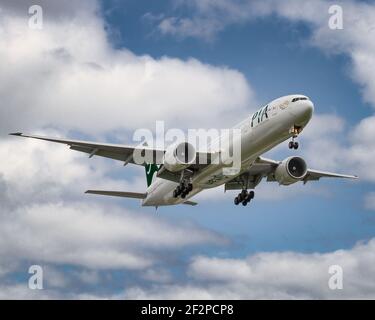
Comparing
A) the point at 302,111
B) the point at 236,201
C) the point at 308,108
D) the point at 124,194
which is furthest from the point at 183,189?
the point at 308,108

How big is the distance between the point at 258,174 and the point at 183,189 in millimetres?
6869

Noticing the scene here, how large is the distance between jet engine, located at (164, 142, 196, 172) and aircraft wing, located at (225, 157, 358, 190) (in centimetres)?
655

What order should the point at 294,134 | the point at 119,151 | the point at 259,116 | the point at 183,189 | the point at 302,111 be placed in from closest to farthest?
the point at 302,111
the point at 294,134
the point at 259,116
the point at 119,151
the point at 183,189

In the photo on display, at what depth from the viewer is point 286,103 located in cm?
3638

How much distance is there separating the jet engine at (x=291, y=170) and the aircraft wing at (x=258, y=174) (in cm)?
73

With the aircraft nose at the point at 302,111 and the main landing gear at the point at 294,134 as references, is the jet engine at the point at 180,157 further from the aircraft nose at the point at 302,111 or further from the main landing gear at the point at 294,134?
the aircraft nose at the point at 302,111

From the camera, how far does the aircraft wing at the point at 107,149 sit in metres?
38.9

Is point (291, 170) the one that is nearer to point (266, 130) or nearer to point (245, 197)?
point (245, 197)

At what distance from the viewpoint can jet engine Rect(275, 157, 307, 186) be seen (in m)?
44.4

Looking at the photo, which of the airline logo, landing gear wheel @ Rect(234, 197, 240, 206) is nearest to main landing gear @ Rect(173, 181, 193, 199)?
landing gear wheel @ Rect(234, 197, 240, 206)

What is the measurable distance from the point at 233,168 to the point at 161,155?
4635 millimetres

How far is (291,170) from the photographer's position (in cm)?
4459

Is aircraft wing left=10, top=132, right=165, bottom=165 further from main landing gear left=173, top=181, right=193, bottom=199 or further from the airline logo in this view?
the airline logo

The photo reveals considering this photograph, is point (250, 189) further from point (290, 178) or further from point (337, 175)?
point (337, 175)
